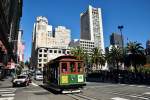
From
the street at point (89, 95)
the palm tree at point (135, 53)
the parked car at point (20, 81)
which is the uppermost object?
the palm tree at point (135, 53)

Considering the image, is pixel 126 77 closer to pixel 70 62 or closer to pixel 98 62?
pixel 70 62

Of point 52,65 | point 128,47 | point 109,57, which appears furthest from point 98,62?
point 52,65

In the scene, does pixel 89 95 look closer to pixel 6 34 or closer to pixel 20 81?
pixel 20 81

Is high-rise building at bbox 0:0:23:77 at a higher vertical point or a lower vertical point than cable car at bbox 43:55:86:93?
higher

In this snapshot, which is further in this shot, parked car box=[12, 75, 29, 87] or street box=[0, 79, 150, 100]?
parked car box=[12, 75, 29, 87]

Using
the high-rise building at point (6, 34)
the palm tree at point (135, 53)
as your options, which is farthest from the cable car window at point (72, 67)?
the palm tree at point (135, 53)

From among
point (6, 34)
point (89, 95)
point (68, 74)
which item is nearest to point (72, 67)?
point (68, 74)

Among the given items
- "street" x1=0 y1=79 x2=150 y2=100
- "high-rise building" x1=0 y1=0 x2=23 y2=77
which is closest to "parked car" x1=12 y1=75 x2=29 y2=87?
"street" x1=0 y1=79 x2=150 y2=100

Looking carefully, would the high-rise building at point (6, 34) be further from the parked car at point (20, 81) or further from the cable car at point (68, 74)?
the cable car at point (68, 74)

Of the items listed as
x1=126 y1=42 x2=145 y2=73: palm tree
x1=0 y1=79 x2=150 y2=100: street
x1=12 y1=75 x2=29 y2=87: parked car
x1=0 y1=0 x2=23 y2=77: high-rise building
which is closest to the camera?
x1=0 y1=79 x2=150 y2=100: street

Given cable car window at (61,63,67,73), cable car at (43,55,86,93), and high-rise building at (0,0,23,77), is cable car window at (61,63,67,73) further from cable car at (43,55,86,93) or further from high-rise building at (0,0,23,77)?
high-rise building at (0,0,23,77)

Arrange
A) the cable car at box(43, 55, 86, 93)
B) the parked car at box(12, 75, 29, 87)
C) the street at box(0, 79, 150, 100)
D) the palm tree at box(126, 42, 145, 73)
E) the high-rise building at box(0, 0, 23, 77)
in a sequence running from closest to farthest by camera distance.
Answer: the street at box(0, 79, 150, 100) < the cable car at box(43, 55, 86, 93) < the parked car at box(12, 75, 29, 87) < the high-rise building at box(0, 0, 23, 77) < the palm tree at box(126, 42, 145, 73)

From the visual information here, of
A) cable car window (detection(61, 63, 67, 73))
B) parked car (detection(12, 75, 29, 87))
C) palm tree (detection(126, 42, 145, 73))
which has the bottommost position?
parked car (detection(12, 75, 29, 87))

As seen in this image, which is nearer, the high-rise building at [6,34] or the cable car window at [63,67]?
the cable car window at [63,67]
